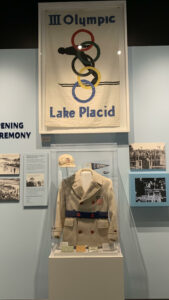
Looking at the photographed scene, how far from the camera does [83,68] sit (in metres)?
3.12

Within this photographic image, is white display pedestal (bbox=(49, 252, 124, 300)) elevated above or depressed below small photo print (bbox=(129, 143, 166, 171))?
below

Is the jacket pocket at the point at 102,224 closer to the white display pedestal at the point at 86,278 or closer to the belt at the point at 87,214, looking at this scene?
the belt at the point at 87,214

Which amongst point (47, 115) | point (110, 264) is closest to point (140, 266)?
point (110, 264)

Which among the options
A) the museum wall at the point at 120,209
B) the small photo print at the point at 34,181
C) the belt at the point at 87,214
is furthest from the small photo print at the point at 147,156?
the small photo print at the point at 34,181

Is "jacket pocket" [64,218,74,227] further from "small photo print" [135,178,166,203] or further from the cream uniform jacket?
"small photo print" [135,178,166,203]

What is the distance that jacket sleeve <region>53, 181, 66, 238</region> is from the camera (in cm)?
270

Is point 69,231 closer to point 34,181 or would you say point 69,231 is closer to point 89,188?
point 89,188

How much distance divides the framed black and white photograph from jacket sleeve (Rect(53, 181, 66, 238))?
76 cm

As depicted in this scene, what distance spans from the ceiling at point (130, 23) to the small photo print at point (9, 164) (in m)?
1.29

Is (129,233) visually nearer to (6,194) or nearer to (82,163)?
(82,163)

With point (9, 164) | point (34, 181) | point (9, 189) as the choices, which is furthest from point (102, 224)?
point (9, 164)

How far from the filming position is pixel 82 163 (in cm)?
280

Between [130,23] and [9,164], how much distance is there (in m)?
2.18

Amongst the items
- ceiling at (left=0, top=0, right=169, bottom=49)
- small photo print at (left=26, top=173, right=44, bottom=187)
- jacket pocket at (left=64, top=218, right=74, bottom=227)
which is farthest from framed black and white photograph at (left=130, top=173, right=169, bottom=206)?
ceiling at (left=0, top=0, right=169, bottom=49)
